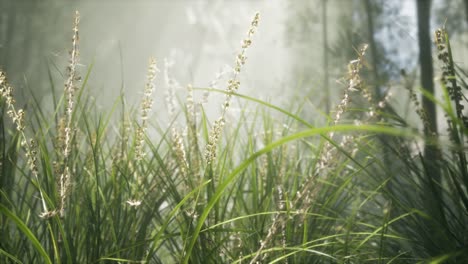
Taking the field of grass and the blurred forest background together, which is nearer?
the field of grass

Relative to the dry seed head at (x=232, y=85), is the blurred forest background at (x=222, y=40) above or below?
above

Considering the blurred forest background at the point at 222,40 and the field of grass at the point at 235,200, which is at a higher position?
the blurred forest background at the point at 222,40

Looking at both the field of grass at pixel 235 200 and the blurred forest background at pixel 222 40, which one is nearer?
the field of grass at pixel 235 200

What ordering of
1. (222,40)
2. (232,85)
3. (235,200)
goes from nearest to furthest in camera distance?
(232,85) → (235,200) → (222,40)

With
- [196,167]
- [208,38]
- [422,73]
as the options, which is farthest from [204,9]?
[196,167]

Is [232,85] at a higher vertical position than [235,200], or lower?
higher

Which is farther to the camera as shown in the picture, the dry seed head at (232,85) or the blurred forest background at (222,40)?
the blurred forest background at (222,40)

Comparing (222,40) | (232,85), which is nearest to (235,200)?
(232,85)

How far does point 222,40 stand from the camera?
25.8 m

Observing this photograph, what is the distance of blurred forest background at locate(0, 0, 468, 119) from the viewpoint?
10.6 feet

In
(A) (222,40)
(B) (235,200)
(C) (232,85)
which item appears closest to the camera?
(C) (232,85)

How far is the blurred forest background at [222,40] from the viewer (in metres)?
3.24

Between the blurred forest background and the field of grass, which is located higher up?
the blurred forest background

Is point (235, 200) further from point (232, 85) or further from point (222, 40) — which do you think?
point (222, 40)
